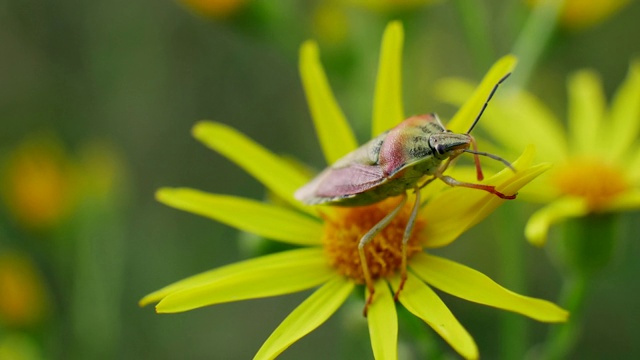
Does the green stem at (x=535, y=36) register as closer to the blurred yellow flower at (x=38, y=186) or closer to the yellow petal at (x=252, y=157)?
the yellow petal at (x=252, y=157)

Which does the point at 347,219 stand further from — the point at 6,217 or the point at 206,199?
the point at 6,217

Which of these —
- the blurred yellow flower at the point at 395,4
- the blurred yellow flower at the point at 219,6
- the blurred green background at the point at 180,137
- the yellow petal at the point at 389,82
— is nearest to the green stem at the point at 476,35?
the blurred green background at the point at 180,137

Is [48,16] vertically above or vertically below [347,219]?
above

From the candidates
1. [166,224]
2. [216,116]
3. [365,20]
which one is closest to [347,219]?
[365,20]

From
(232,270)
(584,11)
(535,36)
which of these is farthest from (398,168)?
(584,11)

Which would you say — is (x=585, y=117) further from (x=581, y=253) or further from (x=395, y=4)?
(x=395, y=4)
